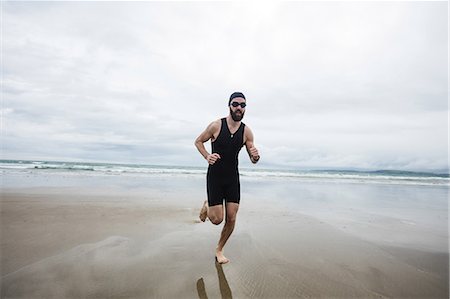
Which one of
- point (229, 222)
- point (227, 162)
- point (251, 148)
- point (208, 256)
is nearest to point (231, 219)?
point (229, 222)

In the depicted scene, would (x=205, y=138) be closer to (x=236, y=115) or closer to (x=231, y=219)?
(x=236, y=115)

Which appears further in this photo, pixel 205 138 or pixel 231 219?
pixel 205 138

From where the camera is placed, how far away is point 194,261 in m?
3.90

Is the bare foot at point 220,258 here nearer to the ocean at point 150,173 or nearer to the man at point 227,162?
the man at point 227,162

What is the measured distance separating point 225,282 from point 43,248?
3.13 meters

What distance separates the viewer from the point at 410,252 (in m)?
4.69

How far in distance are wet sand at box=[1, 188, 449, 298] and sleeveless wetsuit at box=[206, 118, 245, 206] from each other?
101 centimetres

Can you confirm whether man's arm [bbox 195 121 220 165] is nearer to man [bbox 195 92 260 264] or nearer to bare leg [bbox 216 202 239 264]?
man [bbox 195 92 260 264]

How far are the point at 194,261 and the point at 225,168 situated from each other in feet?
4.90

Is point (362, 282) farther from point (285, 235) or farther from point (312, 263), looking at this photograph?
point (285, 235)

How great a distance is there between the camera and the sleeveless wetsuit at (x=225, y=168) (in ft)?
13.1

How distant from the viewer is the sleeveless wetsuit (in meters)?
3.99

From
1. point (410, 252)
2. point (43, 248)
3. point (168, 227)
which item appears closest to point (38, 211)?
point (43, 248)

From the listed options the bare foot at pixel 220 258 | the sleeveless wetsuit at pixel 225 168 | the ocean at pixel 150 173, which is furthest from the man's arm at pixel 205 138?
the ocean at pixel 150 173
